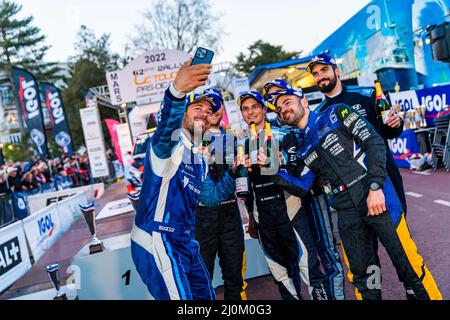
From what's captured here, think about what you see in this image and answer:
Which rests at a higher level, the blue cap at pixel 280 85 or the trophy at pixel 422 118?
the blue cap at pixel 280 85

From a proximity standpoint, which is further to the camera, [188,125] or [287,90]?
[287,90]

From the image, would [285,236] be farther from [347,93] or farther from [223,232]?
[347,93]

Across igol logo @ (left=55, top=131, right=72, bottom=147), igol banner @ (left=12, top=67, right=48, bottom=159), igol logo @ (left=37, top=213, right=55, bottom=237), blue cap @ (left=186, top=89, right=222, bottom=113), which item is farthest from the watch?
igol logo @ (left=55, top=131, right=72, bottom=147)

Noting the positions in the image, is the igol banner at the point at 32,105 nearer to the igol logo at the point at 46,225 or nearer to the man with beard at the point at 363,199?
the igol logo at the point at 46,225

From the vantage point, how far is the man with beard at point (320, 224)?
318 cm

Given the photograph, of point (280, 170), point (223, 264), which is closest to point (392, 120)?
point (280, 170)

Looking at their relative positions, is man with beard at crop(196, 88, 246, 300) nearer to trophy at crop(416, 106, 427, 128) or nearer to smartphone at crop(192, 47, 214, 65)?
smartphone at crop(192, 47, 214, 65)

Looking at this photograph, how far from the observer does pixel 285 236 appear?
3.20 m

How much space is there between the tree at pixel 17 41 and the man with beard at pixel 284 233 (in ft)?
148

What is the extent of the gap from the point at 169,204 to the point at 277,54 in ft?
158

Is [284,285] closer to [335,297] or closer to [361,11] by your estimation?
[335,297]

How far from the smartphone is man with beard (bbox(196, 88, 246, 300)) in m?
1.28

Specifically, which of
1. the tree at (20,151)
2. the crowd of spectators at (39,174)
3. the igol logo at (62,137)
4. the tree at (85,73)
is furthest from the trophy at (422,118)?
the tree at (20,151)

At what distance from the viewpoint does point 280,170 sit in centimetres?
303
